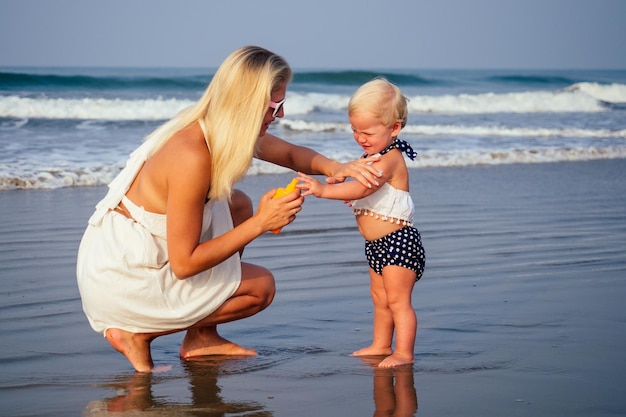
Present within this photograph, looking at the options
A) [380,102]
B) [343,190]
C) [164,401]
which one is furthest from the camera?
[380,102]

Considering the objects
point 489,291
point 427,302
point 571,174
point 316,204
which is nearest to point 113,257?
point 427,302

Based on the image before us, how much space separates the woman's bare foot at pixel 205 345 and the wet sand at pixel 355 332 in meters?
0.07

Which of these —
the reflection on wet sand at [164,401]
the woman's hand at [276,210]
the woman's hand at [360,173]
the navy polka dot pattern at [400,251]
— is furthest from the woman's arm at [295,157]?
the reflection on wet sand at [164,401]

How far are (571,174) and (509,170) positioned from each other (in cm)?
76

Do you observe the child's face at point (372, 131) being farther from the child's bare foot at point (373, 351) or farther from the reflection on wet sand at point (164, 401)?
the reflection on wet sand at point (164, 401)

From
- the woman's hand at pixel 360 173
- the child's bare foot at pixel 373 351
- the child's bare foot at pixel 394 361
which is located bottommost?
the child's bare foot at pixel 373 351

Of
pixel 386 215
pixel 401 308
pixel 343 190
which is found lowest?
pixel 401 308

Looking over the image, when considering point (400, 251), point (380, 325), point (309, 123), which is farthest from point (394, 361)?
point (309, 123)

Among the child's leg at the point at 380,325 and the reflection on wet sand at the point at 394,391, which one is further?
the child's leg at the point at 380,325

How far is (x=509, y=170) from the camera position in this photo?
34.7ft

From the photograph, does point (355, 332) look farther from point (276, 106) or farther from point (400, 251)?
point (276, 106)

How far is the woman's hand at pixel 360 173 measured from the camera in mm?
3701

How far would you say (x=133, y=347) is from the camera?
11.5ft

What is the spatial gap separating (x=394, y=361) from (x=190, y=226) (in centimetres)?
98
